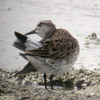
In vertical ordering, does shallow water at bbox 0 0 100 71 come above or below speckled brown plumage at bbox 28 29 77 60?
below

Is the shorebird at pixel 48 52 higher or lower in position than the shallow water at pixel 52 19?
higher

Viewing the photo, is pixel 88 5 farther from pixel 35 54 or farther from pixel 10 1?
pixel 35 54

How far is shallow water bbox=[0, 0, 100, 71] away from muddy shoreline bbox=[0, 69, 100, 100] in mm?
631

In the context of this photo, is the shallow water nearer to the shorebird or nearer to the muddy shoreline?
the muddy shoreline

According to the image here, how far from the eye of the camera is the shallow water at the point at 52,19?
7.22 meters

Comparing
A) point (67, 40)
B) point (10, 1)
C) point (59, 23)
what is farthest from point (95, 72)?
point (10, 1)

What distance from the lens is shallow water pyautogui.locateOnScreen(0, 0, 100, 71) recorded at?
722cm

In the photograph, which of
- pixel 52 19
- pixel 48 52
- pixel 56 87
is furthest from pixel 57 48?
pixel 52 19

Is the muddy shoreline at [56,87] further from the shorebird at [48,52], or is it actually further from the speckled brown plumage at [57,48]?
the speckled brown plumage at [57,48]

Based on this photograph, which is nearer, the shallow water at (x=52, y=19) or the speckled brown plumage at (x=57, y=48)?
the speckled brown plumage at (x=57, y=48)

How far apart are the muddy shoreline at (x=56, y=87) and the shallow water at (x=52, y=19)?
0.63 meters

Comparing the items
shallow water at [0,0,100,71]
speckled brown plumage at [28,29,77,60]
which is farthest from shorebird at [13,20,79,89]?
shallow water at [0,0,100,71]

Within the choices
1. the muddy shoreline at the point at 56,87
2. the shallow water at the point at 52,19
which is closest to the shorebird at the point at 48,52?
the muddy shoreline at the point at 56,87

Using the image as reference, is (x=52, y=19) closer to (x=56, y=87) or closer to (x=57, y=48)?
(x=56, y=87)
